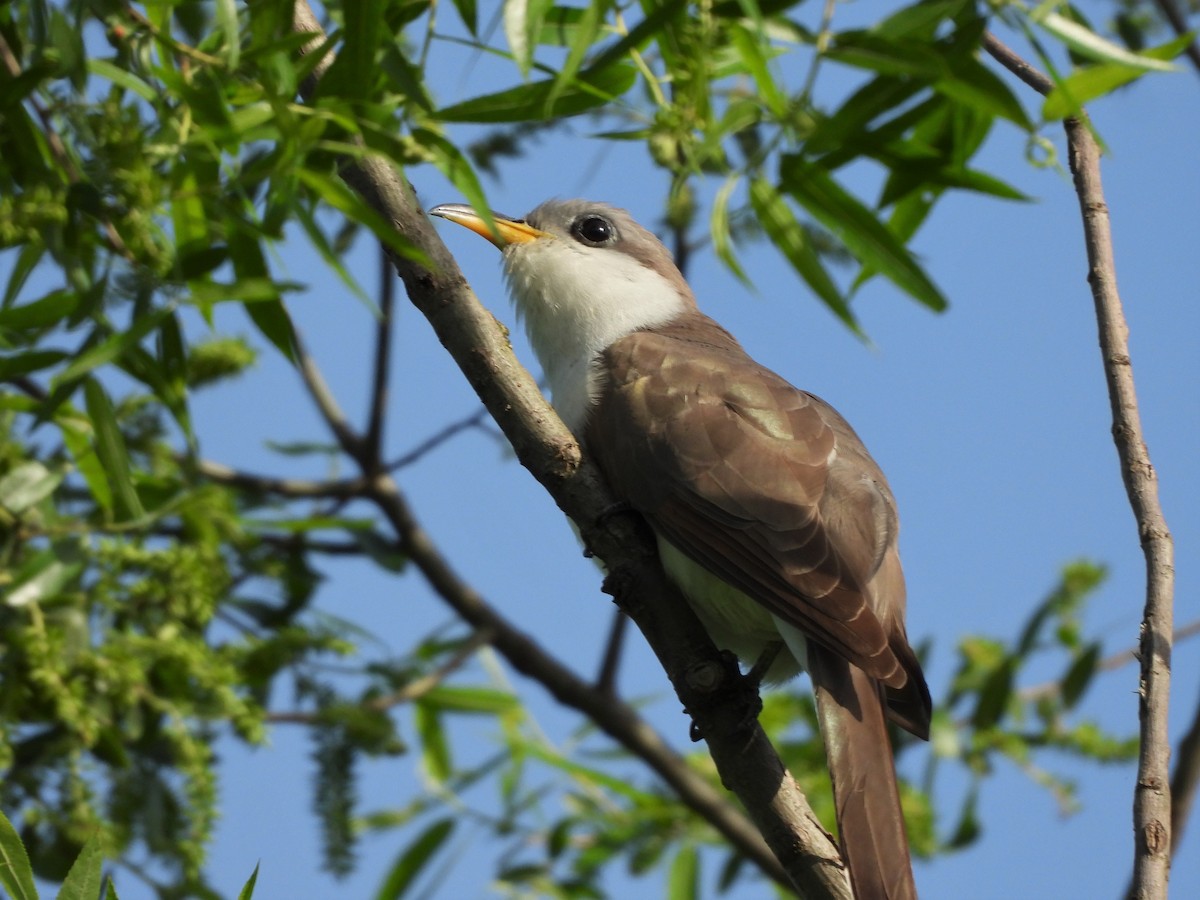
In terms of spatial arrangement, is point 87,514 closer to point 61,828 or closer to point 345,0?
point 61,828

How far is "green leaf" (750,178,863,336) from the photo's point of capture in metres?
2.95

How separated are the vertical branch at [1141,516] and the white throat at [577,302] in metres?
1.51

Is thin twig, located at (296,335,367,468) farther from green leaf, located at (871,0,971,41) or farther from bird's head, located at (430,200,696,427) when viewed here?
green leaf, located at (871,0,971,41)

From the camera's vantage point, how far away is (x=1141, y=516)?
297 cm

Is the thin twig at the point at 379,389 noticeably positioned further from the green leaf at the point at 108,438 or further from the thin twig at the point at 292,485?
the green leaf at the point at 108,438

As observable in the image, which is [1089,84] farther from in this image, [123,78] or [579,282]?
[579,282]

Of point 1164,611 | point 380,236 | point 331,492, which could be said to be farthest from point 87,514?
point 1164,611

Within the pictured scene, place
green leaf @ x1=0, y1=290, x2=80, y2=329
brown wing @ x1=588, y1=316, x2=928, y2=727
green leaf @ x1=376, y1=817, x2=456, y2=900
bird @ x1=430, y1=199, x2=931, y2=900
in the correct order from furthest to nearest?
green leaf @ x1=376, y1=817, x2=456, y2=900
brown wing @ x1=588, y1=316, x2=928, y2=727
bird @ x1=430, y1=199, x2=931, y2=900
green leaf @ x1=0, y1=290, x2=80, y2=329

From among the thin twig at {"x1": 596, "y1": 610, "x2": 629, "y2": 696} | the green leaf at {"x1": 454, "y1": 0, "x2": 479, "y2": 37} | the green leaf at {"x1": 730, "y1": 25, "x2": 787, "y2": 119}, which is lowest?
the green leaf at {"x1": 730, "y1": 25, "x2": 787, "y2": 119}

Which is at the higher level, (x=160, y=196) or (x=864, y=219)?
(x=864, y=219)

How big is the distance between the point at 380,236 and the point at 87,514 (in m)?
2.23

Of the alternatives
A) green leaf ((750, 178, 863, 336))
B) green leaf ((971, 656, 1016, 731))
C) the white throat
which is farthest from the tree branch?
green leaf ((971, 656, 1016, 731))

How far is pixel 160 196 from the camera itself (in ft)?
9.54

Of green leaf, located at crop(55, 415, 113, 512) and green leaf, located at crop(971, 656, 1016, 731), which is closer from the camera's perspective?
green leaf, located at crop(55, 415, 113, 512)
